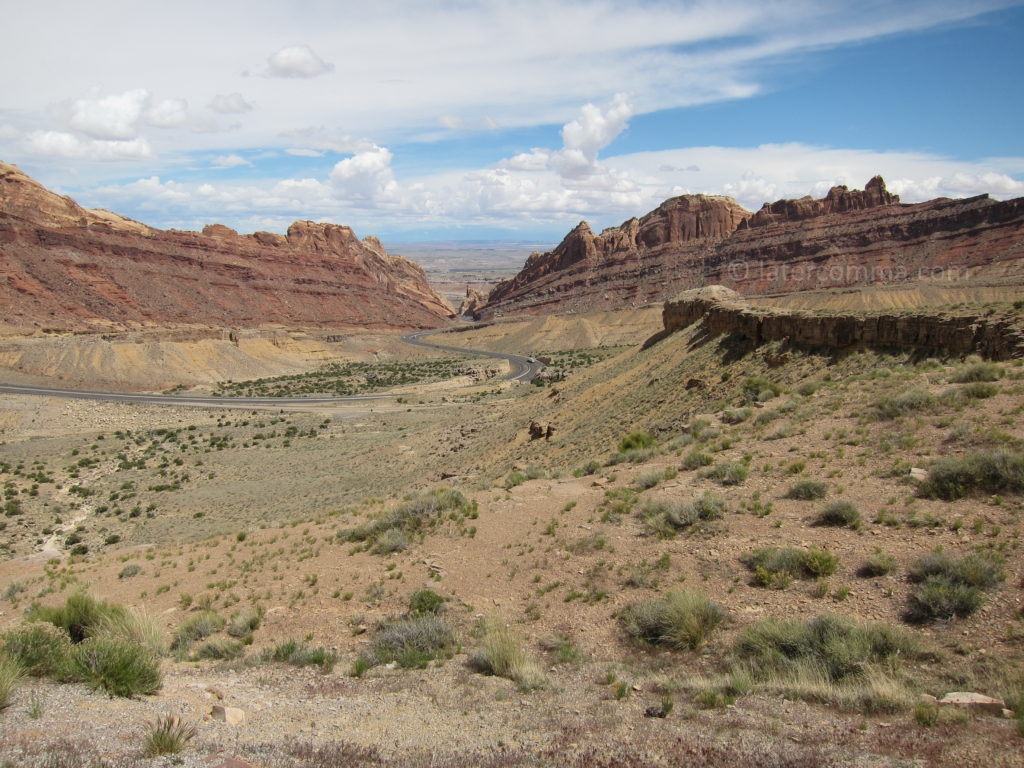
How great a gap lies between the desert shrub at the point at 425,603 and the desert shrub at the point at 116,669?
365 centimetres

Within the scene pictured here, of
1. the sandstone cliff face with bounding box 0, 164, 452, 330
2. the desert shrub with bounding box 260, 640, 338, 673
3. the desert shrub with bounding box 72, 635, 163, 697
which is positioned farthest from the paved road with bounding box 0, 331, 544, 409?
the desert shrub with bounding box 72, 635, 163, 697

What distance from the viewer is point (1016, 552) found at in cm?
812

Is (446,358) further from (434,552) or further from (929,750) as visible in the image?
(929,750)

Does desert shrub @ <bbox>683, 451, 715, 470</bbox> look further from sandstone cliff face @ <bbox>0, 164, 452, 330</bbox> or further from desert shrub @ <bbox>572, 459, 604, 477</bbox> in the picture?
sandstone cliff face @ <bbox>0, 164, 452, 330</bbox>

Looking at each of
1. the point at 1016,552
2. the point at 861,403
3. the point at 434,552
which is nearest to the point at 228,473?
the point at 434,552

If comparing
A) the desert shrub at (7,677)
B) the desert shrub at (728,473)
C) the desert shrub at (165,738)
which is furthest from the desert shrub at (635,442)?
the desert shrub at (7,677)

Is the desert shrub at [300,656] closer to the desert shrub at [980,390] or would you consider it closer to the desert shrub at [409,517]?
the desert shrub at [409,517]

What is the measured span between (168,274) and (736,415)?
109 m

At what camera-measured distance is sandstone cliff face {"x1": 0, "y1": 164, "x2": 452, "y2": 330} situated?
87438 millimetres

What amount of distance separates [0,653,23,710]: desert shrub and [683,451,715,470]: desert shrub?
12051mm

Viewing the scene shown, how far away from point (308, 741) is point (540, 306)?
13784 centimetres

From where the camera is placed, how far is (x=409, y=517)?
14.1 metres

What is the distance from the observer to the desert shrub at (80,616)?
953 centimetres

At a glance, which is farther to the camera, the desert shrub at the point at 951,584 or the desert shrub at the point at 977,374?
the desert shrub at the point at 977,374
